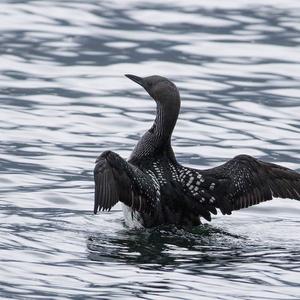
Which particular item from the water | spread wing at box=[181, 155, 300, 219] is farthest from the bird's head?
the water

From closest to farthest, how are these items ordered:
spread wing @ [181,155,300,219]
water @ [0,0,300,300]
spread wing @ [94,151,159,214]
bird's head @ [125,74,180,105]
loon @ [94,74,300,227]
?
water @ [0,0,300,300] → spread wing @ [94,151,159,214] → loon @ [94,74,300,227] → spread wing @ [181,155,300,219] → bird's head @ [125,74,180,105]

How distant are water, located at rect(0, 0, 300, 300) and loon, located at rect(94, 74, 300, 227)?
0.56 feet

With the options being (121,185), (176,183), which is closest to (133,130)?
(176,183)

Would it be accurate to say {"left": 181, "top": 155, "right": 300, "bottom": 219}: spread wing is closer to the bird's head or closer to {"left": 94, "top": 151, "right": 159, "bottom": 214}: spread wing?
{"left": 94, "top": 151, "right": 159, "bottom": 214}: spread wing

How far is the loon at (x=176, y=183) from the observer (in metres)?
11.4

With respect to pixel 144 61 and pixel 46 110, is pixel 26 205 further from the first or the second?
pixel 144 61

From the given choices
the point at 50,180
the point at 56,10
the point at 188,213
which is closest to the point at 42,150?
the point at 50,180

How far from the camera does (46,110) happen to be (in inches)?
618

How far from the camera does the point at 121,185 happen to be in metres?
11.1

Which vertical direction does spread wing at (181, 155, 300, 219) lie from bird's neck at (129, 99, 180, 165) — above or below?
below

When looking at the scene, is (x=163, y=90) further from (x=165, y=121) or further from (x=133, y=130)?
(x=133, y=130)

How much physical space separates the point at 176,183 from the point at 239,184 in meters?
0.56

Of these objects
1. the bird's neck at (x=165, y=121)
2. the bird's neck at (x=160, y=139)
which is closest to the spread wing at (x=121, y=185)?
the bird's neck at (x=160, y=139)

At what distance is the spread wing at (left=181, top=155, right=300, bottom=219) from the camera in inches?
461
